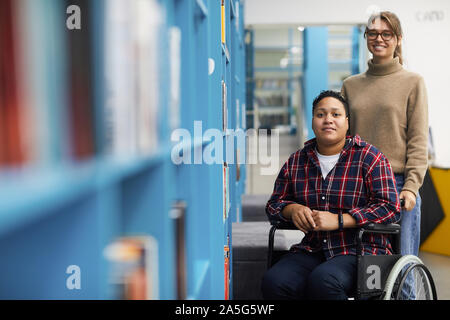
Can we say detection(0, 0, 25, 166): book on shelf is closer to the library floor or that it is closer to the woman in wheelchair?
the woman in wheelchair

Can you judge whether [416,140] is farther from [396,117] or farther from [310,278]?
[310,278]

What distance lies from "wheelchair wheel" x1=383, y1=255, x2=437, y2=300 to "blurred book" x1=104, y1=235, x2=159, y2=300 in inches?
47.5

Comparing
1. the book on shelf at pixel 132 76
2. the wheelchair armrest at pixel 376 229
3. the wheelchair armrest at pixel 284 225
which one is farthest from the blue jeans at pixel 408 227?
the book on shelf at pixel 132 76

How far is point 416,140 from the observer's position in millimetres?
2248

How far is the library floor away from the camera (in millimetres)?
3379

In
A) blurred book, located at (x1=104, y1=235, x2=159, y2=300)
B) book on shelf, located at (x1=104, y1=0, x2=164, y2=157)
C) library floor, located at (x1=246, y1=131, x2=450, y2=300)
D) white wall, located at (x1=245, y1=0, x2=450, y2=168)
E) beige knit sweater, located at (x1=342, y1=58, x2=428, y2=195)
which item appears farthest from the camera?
white wall, located at (x1=245, y1=0, x2=450, y2=168)

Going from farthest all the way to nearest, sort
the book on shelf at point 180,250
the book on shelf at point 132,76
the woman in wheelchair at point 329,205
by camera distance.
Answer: the woman in wheelchair at point 329,205
the book on shelf at point 180,250
the book on shelf at point 132,76

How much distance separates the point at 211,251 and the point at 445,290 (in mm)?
2212

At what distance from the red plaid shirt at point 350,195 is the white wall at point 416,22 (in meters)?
3.42

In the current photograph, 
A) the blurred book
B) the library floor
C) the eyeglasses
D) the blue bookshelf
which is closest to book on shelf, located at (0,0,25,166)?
the blue bookshelf

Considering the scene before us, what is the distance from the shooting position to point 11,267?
52 cm

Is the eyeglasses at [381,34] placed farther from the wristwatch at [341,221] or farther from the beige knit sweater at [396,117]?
the wristwatch at [341,221]

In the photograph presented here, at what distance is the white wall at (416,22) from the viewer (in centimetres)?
525
